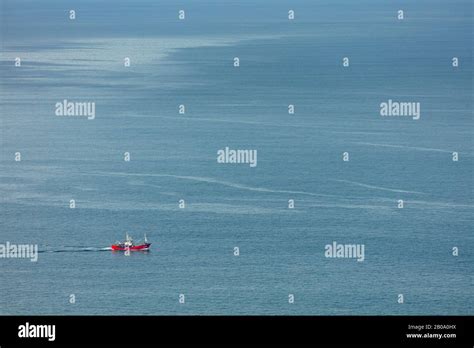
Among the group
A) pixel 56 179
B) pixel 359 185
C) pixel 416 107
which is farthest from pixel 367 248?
pixel 416 107

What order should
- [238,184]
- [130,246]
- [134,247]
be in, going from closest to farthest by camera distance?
1. [134,247]
2. [130,246]
3. [238,184]

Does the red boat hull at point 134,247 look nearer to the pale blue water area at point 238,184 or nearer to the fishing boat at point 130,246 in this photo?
the fishing boat at point 130,246

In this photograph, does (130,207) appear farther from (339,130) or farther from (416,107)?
(416,107)

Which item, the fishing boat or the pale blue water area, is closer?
the pale blue water area

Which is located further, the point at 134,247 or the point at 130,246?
the point at 130,246

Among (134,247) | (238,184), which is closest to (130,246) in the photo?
(134,247)

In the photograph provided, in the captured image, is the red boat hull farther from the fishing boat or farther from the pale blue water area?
the pale blue water area

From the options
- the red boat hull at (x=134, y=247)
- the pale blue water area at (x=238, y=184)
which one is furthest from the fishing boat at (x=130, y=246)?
the pale blue water area at (x=238, y=184)

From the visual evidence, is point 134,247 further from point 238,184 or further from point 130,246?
point 238,184

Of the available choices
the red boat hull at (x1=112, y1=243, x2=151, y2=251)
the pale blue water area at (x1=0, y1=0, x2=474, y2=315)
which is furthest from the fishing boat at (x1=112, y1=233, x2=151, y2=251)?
the pale blue water area at (x1=0, y1=0, x2=474, y2=315)
